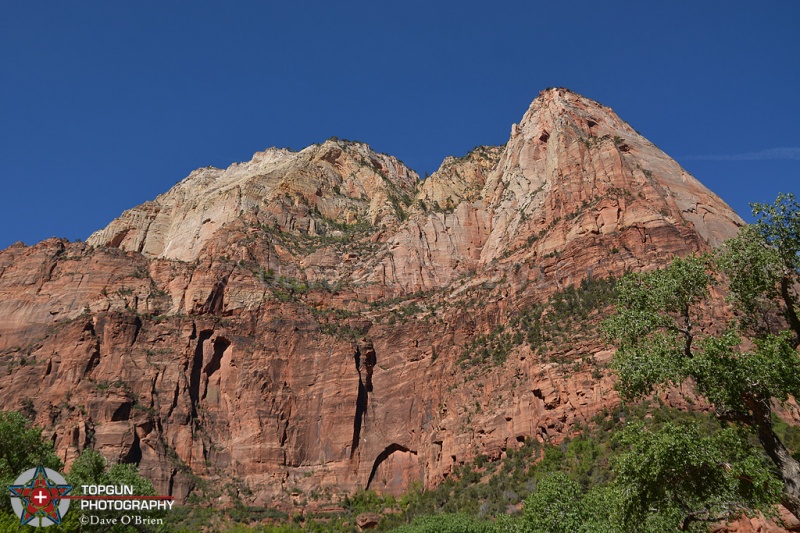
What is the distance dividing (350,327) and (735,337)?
76.6 meters

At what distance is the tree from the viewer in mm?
19672

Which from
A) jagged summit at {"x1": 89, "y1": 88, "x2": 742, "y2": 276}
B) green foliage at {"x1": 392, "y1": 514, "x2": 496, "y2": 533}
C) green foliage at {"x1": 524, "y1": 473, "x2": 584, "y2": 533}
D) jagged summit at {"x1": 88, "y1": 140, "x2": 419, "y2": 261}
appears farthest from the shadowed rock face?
green foliage at {"x1": 524, "y1": 473, "x2": 584, "y2": 533}

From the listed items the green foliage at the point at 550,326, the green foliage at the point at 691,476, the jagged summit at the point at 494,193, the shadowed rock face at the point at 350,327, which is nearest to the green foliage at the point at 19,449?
the green foliage at the point at 691,476

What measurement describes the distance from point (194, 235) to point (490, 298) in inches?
2492

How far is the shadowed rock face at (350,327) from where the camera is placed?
2992 inches

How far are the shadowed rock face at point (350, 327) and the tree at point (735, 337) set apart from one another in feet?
135

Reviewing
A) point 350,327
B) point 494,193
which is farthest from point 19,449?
point 494,193

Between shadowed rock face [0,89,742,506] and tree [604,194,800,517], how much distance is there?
4110 cm

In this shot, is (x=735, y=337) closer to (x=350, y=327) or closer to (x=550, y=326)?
(x=550, y=326)

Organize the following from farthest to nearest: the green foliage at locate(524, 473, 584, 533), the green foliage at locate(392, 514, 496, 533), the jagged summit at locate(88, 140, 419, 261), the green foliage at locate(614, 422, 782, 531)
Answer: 1. the jagged summit at locate(88, 140, 419, 261)
2. the green foliage at locate(392, 514, 496, 533)
3. the green foliage at locate(524, 473, 584, 533)
4. the green foliage at locate(614, 422, 782, 531)

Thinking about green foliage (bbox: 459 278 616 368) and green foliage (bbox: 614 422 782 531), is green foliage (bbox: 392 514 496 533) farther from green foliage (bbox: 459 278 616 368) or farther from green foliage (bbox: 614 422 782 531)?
green foliage (bbox: 614 422 782 531)

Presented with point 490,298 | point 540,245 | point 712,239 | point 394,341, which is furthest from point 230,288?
point 712,239

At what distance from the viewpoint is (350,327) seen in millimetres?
95125

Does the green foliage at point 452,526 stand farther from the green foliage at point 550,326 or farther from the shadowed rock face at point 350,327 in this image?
the green foliage at point 550,326
